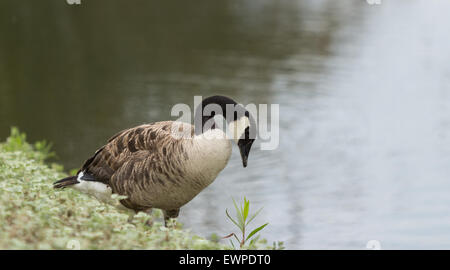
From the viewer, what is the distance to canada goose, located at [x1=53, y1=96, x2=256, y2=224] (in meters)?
5.61

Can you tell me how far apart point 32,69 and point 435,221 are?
36.7ft

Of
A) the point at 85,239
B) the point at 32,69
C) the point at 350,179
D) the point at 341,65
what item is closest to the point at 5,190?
the point at 85,239

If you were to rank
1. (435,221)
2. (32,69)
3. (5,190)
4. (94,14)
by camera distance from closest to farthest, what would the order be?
(5,190) → (435,221) → (32,69) → (94,14)

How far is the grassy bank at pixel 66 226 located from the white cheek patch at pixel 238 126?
1.04m

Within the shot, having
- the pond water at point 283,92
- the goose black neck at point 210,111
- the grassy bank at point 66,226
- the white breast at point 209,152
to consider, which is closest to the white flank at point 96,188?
the grassy bank at point 66,226

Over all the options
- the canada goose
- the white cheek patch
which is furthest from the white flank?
the white cheek patch

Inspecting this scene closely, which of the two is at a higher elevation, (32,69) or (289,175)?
(32,69)

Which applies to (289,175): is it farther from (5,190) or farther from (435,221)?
(5,190)

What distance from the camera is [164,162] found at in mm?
5762

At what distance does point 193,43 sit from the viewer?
19.4 m

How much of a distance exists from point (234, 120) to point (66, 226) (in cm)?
172

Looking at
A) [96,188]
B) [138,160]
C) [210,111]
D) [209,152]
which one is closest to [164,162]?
[138,160]
